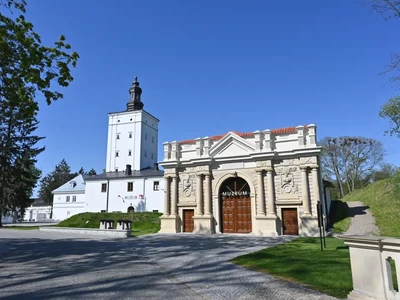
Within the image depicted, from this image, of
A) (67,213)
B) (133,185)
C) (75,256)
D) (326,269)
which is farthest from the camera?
(67,213)

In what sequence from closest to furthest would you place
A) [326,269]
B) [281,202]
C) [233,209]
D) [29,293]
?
[29,293]
[326,269]
[281,202]
[233,209]

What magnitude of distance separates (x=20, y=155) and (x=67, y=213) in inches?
798

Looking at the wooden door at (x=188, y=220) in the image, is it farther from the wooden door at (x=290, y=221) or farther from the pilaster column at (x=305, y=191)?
the pilaster column at (x=305, y=191)

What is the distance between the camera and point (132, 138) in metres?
51.5

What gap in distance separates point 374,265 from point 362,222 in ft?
69.6

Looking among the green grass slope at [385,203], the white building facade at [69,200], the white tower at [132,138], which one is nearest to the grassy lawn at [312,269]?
the green grass slope at [385,203]

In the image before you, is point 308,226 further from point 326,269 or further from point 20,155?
point 20,155

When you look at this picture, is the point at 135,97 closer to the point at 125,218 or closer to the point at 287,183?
the point at 125,218

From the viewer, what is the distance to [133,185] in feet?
139

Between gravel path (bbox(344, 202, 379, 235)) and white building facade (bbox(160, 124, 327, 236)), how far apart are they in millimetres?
2390

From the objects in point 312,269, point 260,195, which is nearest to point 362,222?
point 260,195

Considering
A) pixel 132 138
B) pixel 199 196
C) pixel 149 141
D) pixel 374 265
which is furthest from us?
pixel 149 141

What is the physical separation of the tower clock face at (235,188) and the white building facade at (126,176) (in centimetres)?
1682

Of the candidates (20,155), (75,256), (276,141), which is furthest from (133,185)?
(75,256)
